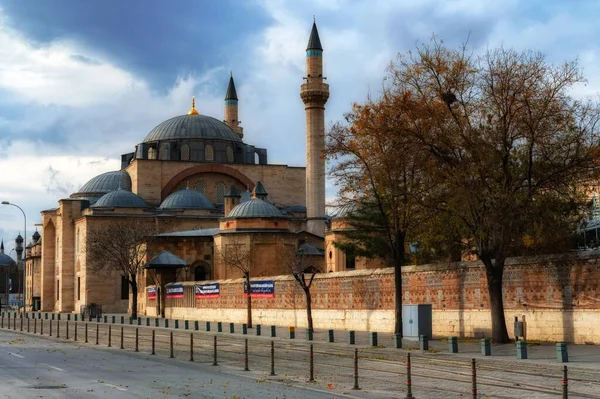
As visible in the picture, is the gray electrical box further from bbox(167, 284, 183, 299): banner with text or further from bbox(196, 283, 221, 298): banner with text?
bbox(167, 284, 183, 299): banner with text

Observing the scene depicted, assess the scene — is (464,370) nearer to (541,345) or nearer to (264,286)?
(541,345)

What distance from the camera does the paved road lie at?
15.9 meters

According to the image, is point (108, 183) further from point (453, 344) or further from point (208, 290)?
point (453, 344)

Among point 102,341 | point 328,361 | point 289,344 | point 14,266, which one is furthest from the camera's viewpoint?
point 14,266

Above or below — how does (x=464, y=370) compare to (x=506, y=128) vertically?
below

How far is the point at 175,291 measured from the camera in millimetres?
58656

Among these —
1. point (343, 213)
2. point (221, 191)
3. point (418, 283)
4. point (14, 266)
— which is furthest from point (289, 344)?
point (14, 266)

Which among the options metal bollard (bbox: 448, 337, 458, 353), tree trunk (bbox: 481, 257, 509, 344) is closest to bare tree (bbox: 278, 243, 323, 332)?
tree trunk (bbox: 481, 257, 509, 344)

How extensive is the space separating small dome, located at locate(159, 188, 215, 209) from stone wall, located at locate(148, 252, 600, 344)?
121 ft

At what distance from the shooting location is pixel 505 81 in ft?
90.8

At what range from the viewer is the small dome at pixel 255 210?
64.2 metres

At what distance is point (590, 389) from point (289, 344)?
1562 cm

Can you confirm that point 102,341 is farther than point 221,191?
No

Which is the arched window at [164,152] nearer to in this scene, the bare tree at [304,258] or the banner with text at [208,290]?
the bare tree at [304,258]
